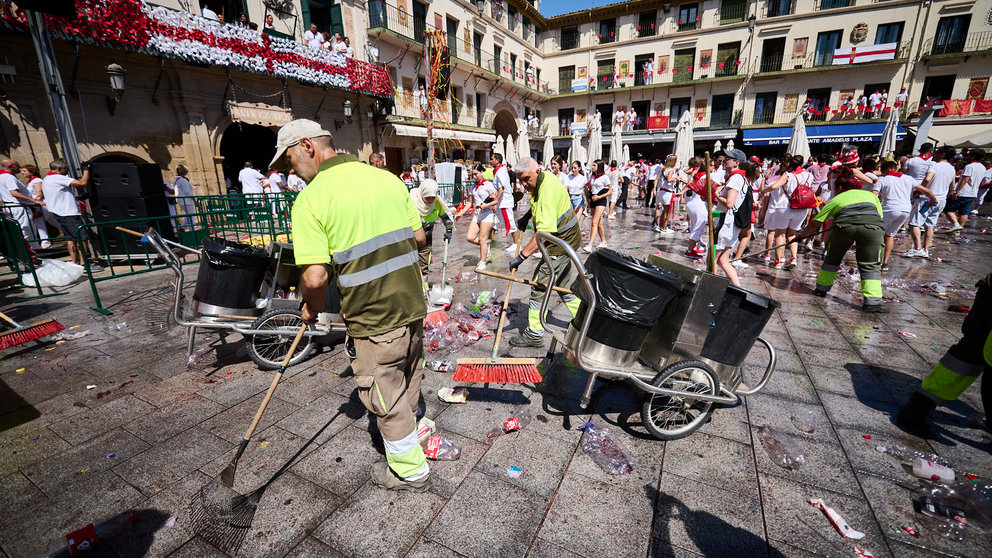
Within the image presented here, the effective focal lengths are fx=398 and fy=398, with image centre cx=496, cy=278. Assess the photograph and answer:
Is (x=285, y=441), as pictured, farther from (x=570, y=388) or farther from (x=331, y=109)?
(x=331, y=109)

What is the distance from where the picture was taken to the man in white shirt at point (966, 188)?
29.4 ft

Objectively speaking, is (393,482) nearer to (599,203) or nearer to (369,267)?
(369,267)

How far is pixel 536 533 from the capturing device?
80.0 inches

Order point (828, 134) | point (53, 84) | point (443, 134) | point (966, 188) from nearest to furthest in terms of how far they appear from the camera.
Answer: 1. point (53, 84)
2. point (966, 188)
3. point (443, 134)
4. point (828, 134)

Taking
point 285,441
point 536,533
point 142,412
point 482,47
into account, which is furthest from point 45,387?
point 482,47

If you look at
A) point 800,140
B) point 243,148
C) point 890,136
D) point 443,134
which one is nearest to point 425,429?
point 800,140

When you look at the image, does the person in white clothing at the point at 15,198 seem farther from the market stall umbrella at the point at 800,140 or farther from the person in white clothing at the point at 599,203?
the market stall umbrella at the point at 800,140

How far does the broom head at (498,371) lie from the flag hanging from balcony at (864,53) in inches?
1347

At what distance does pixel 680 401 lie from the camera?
9.12 feet

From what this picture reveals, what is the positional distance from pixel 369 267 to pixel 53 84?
9.75 metres

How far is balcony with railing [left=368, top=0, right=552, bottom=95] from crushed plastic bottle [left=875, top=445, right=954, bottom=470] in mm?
18494

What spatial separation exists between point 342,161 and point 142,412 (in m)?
2.66

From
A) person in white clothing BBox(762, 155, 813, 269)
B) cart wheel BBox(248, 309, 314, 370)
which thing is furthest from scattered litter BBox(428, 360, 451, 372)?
person in white clothing BBox(762, 155, 813, 269)

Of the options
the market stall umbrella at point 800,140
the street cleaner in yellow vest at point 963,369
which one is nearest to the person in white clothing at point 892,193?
the street cleaner in yellow vest at point 963,369
